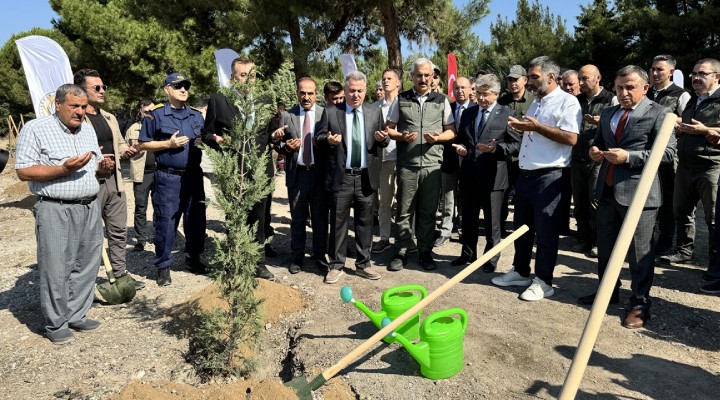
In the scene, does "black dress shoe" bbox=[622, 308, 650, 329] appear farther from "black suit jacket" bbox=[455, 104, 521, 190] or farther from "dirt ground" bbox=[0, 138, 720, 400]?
"black suit jacket" bbox=[455, 104, 521, 190]

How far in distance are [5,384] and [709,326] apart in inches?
217

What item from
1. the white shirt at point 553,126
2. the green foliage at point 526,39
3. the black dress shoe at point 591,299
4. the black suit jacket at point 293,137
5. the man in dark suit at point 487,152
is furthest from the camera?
the green foliage at point 526,39

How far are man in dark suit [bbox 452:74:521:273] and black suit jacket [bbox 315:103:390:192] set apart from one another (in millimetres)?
907

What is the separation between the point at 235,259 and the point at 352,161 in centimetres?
226

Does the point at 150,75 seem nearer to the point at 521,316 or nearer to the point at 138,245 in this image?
the point at 138,245

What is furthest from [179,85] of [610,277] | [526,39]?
[526,39]

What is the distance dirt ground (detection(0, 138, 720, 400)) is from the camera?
3354mm

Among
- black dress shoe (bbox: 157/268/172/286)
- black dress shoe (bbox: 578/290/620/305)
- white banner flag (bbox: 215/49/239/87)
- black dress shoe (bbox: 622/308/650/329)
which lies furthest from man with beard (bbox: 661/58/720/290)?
black dress shoe (bbox: 157/268/172/286)

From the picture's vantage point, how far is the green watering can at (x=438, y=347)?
11.0 ft

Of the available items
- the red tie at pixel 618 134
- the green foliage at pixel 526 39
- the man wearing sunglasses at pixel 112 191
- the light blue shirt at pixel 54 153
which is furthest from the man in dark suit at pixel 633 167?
the green foliage at pixel 526 39

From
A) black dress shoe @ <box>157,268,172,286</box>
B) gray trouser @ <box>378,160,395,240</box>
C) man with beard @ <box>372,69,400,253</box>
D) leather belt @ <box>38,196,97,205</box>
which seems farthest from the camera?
gray trouser @ <box>378,160,395,240</box>

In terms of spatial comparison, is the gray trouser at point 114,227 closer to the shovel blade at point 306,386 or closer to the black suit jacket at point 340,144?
the black suit jacket at point 340,144

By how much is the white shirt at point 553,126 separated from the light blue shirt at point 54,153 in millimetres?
3911

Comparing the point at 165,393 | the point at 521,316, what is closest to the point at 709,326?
the point at 521,316
